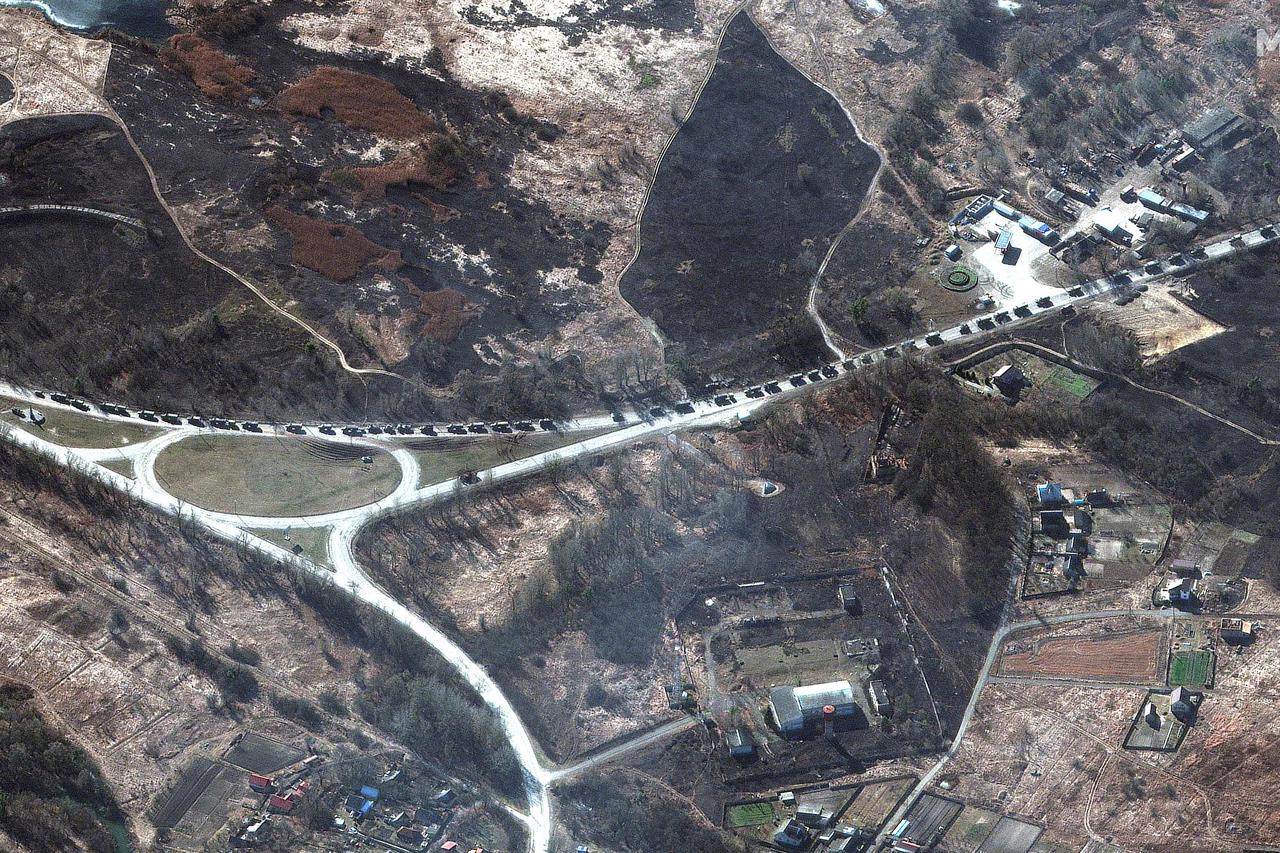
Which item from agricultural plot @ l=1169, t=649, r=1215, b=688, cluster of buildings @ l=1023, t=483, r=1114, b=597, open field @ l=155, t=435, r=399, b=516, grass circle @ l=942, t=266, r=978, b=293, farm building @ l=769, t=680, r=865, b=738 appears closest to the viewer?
farm building @ l=769, t=680, r=865, b=738

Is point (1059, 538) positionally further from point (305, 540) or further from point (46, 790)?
point (46, 790)

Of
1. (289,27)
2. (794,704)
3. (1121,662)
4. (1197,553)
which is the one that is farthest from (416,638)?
(289,27)

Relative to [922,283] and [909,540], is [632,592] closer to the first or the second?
[909,540]

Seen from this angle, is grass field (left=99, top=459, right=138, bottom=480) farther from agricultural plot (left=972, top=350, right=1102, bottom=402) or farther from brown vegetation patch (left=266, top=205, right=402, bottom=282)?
agricultural plot (left=972, top=350, right=1102, bottom=402)

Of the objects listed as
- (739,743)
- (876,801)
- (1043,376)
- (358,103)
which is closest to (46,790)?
(739,743)

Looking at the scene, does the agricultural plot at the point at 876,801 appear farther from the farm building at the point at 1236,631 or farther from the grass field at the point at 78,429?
the grass field at the point at 78,429

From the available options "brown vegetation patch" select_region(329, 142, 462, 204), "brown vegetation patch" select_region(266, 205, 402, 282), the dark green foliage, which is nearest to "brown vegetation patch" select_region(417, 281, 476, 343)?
"brown vegetation patch" select_region(266, 205, 402, 282)
